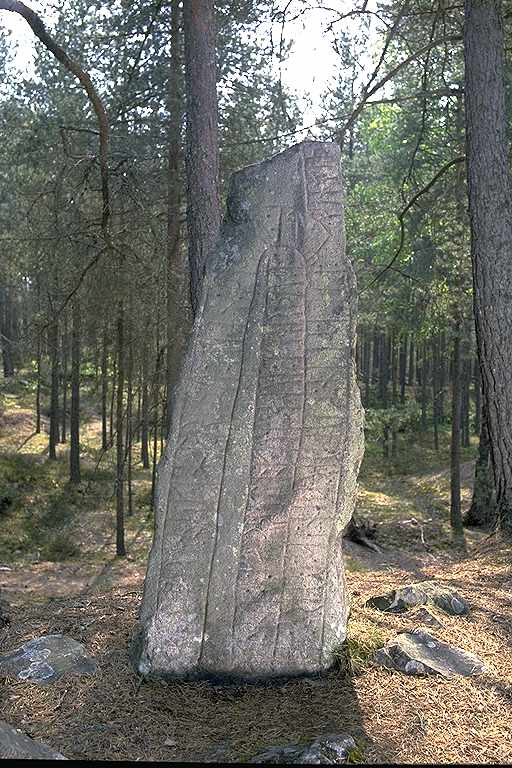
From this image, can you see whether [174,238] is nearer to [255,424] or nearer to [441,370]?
[255,424]

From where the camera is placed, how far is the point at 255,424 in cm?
454

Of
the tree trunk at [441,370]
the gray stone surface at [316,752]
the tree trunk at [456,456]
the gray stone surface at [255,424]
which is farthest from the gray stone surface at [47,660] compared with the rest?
the tree trunk at [441,370]

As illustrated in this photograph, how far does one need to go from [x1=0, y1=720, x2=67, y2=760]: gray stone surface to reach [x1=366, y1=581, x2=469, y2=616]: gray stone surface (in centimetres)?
288

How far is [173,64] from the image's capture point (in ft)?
42.3

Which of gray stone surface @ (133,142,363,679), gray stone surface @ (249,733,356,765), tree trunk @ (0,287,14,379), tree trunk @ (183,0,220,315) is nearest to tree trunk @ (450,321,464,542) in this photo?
tree trunk @ (183,0,220,315)

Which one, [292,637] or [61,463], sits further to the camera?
[61,463]

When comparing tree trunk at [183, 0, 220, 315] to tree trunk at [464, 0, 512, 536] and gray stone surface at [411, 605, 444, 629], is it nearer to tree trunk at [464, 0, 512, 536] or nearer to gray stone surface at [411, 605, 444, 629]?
tree trunk at [464, 0, 512, 536]

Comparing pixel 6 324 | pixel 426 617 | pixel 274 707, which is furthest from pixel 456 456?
pixel 6 324

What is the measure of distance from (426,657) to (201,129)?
5.22 metres

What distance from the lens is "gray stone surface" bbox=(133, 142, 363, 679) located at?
453 centimetres

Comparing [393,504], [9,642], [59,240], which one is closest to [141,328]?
[59,240]

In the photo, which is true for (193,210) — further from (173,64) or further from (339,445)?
(173,64)

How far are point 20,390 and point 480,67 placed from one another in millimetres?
26517

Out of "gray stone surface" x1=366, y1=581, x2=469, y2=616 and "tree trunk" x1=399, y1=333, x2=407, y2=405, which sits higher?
"tree trunk" x1=399, y1=333, x2=407, y2=405
